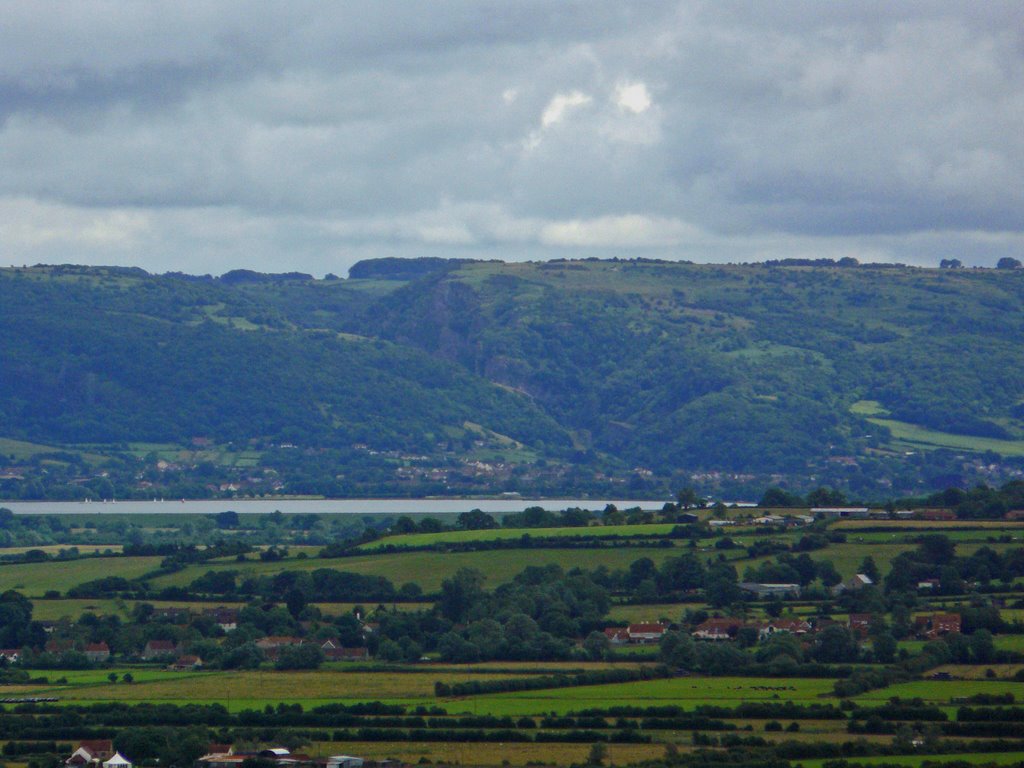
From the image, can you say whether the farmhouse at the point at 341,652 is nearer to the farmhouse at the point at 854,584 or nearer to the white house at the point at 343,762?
the farmhouse at the point at 854,584

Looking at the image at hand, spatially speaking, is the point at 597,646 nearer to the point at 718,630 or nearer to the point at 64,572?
the point at 718,630

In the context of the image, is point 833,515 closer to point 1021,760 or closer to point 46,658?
point 46,658

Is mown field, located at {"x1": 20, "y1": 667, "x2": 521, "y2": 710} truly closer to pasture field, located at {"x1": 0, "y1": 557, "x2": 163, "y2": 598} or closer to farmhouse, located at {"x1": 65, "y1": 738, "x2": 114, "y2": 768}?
farmhouse, located at {"x1": 65, "y1": 738, "x2": 114, "y2": 768}

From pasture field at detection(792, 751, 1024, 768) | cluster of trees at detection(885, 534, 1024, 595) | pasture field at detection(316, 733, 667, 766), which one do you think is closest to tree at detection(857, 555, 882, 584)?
cluster of trees at detection(885, 534, 1024, 595)

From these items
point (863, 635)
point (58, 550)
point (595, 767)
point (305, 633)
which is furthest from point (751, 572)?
point (58, 550)

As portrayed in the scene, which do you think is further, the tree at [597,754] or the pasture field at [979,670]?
the pasture field at [979,670]

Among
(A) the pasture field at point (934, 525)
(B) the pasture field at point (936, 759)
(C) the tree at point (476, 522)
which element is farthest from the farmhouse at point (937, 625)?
(C) the tree at point (476, 522)
